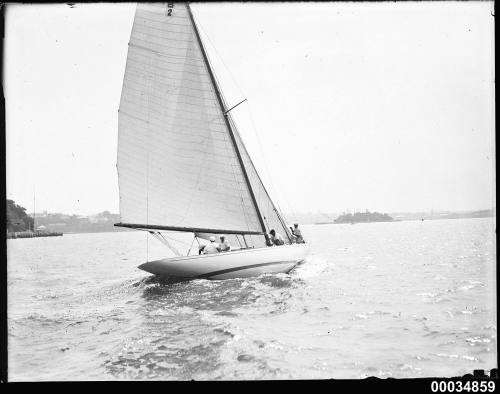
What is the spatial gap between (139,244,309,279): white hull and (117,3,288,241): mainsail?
1287 mm

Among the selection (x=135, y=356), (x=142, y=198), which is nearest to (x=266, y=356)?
(x=135, y=356)

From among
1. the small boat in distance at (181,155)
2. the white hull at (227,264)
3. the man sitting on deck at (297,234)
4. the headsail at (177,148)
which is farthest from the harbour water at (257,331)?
the man sitting on deck at (297,234)

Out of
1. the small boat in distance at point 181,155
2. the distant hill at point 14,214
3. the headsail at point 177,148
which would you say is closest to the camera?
the small boat in distance at point 181,155

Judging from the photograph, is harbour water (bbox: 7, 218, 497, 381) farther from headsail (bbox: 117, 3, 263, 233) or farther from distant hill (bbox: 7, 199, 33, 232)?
distant hill (bbox: 7, 199, 33, 232)

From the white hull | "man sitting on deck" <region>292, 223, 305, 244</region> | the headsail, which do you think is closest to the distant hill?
the headsail

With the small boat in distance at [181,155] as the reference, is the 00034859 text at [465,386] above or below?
below

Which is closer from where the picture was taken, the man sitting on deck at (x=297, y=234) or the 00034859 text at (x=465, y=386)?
the 00034859 text at (x=465, y=386)

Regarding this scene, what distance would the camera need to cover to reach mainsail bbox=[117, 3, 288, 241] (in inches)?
654

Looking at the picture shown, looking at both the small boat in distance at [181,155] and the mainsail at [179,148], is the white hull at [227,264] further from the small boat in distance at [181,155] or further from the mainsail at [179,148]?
the mainsail at [179,148]

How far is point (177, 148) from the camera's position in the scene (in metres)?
17.2

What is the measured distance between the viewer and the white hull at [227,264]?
1614 cm

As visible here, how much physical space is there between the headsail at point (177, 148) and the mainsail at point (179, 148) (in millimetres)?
34

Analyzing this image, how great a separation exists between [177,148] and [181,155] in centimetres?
29

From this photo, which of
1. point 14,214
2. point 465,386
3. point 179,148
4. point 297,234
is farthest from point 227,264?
point 14,214
